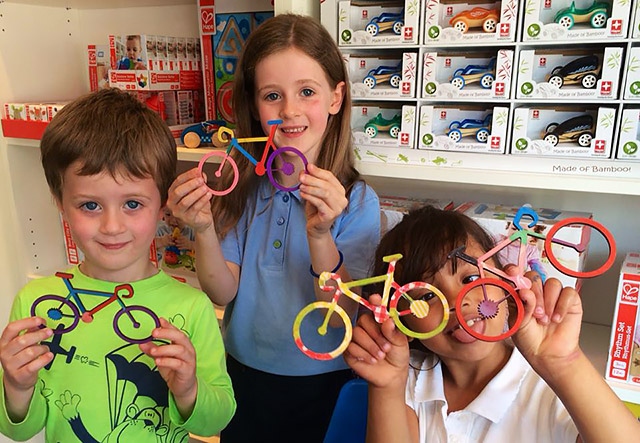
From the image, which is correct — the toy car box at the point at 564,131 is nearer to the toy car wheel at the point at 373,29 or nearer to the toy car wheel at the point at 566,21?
the toy car wheel at the point at 566,21

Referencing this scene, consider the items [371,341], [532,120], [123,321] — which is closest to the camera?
[371,341]

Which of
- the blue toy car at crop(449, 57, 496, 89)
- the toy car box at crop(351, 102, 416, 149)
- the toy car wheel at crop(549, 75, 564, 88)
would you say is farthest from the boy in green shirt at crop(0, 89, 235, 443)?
the toy car wheel at crop(549, 75, 564, 88)

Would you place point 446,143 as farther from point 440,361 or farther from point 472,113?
point 440,361

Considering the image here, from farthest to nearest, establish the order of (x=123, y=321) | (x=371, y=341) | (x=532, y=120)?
(x=532, y=120) < (x=123, y=321) < (x=371, y=341)

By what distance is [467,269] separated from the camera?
0.66 metres

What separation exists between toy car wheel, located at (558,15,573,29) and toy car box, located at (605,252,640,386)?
1.27 feet

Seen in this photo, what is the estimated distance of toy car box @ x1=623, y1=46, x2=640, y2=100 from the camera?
30.9 inches

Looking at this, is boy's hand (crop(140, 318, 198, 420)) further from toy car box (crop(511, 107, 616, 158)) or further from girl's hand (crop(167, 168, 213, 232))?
toy car box (crop(511, 107, 616, 158))

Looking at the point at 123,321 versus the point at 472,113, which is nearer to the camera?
the point at 123,321

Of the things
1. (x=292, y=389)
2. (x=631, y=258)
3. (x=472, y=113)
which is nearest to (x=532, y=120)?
(x=472, y=113)

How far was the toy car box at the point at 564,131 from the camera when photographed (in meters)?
0.83

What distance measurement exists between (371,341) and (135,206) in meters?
0.35

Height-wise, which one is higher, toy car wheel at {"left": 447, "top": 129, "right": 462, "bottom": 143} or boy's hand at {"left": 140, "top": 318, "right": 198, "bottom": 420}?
toy car wheel at {"left": 447, "top": 129, "right": 462, "bottom": 143}

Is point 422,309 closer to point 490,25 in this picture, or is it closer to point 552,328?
point 552,328
